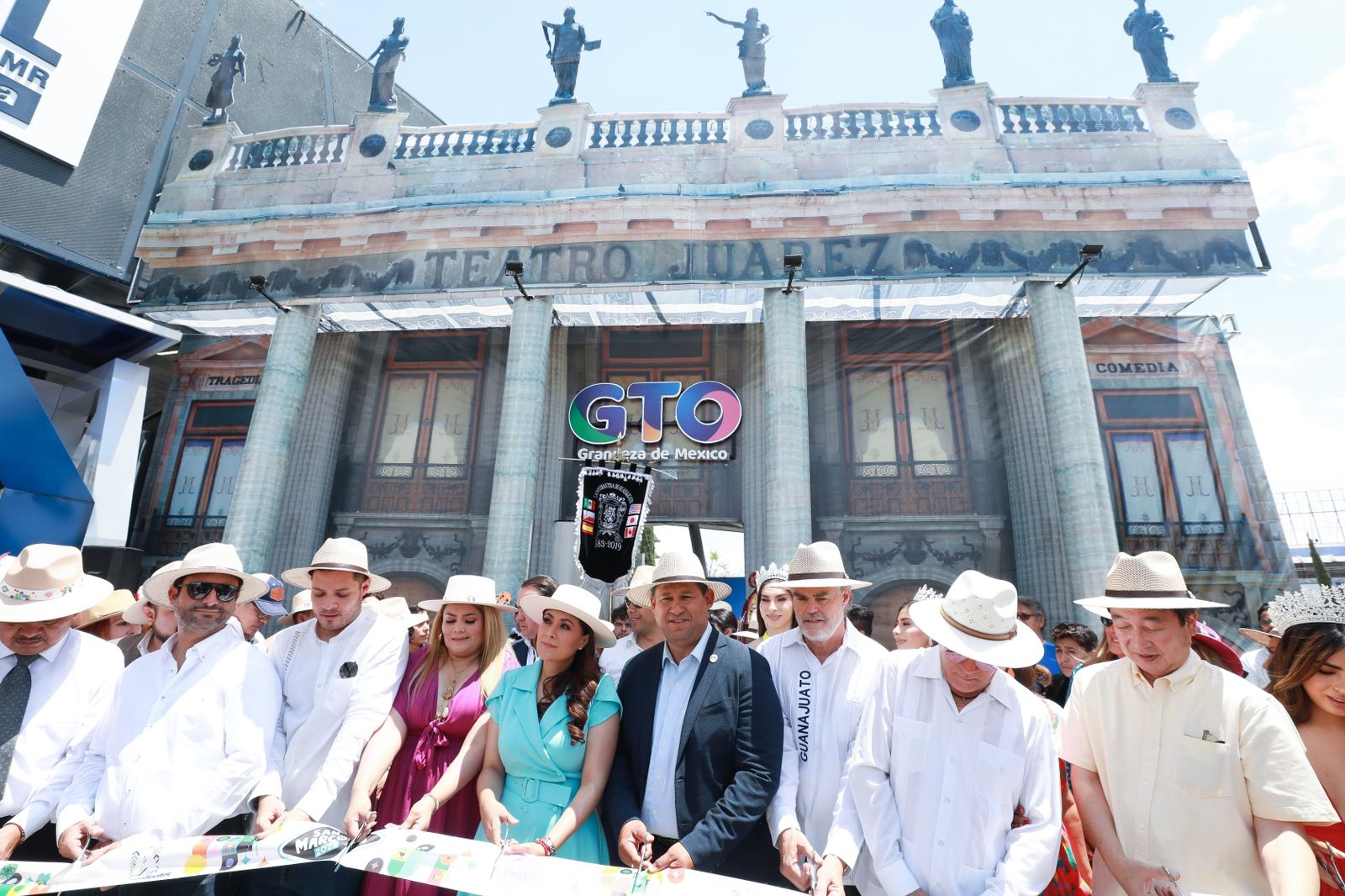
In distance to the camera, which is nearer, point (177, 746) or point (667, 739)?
point (177, 746)

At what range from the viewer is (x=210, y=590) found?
2.87 meters

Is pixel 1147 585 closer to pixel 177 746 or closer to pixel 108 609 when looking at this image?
pixel 177 746

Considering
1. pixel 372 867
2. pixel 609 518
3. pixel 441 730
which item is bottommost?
pixel 372 867

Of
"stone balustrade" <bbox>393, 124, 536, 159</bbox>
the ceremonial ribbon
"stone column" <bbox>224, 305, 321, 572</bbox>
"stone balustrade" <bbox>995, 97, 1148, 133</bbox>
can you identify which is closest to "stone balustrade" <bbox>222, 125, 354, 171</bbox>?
"stone balustrade" <bbox>393, 124, 536, 159</bbox>

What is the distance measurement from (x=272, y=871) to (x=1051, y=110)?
579 inches

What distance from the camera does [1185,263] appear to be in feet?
33.9

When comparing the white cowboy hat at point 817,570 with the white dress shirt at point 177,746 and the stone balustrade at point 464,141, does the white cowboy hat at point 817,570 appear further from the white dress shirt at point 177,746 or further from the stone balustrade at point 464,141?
the stone balustrade at point 464,141

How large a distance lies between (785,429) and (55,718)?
29.2 ft

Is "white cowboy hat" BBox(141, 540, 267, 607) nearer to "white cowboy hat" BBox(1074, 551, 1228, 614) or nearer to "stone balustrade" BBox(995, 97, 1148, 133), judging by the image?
"white cowboy hat" BBox(1074, 551, 1228, 614)

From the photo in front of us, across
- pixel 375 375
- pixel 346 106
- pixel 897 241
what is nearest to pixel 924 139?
pixel 897 241

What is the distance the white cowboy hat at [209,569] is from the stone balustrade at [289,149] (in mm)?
12096

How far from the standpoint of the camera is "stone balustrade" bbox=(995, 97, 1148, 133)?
11.4 meters

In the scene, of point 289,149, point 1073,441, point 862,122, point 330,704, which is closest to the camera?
point 330,704

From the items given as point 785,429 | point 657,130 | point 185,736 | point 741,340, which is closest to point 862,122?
point 657,130
